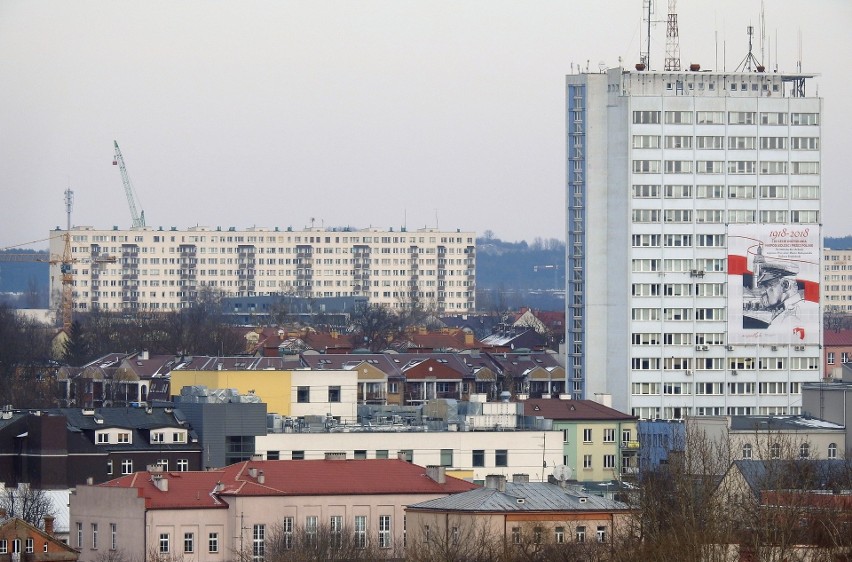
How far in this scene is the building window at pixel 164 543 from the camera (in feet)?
191

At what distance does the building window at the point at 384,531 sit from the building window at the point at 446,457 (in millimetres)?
13950

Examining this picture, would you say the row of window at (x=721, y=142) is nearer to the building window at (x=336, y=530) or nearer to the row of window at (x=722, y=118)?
the row of window at (x=722, y=118)

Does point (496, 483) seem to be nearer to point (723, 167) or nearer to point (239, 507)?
point (239, 507)

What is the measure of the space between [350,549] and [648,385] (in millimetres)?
54459

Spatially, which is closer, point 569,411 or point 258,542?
point 258,542

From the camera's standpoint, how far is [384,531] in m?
60.6

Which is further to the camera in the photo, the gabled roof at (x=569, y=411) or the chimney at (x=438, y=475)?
the gabled roof at (x=569, y=411)


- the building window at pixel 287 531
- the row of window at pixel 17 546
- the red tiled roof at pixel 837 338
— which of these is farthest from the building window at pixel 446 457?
the red tiled roof at pixel 837 338

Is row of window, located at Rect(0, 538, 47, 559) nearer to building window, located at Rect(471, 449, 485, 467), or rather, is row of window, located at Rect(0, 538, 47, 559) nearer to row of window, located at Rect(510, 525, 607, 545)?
row of window, located at Rect(510, 525, 607, 545)

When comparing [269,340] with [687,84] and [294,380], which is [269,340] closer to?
[687,84]

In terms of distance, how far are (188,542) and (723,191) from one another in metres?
54.6

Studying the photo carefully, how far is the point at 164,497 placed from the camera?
59.1 meters

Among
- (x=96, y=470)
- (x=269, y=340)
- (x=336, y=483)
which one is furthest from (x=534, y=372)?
(x=336, y=483)

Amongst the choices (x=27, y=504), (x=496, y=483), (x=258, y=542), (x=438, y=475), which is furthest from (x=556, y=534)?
(x=27, y=504)
